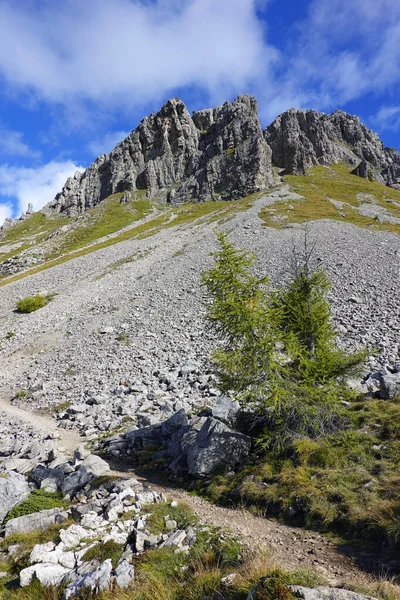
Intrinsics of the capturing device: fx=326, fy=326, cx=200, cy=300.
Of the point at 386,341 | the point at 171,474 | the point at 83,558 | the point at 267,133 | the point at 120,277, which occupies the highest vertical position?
the point at 267,133

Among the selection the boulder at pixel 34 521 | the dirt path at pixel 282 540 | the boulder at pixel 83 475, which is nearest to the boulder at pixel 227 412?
the dirt path at pixel 282 540

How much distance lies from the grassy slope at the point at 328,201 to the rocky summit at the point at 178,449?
1390 cm

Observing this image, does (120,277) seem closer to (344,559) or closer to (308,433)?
(308,433)

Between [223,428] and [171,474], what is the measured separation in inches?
108

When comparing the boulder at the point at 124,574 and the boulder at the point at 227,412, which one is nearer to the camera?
the boulder at the point at 124,574

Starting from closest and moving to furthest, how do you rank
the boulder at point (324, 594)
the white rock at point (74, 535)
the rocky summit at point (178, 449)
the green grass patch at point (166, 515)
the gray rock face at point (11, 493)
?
the boulder at point (324, 594), the rocky summit at point (178, 449), the white rock at point (74, 535), the green grass patch at point (166, 515), the gray rock face at point (11, 493)

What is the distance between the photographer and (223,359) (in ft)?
38.2

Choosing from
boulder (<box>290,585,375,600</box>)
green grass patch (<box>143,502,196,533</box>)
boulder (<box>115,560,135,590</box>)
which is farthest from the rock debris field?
boulder (<box>290,585,375,600</box>)

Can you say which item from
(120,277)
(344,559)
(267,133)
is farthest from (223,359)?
(267,133)

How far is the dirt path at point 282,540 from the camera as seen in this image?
6742 mm

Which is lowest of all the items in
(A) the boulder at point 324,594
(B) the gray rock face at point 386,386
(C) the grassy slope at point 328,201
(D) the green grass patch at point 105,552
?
(D) the green grass patch at point 105,552

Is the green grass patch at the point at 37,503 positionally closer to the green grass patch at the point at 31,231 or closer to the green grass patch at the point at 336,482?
the green grass patch at the point at 336,482

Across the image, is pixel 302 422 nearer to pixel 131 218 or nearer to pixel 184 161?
pixel 131 218

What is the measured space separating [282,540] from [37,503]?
7617 millimetres
